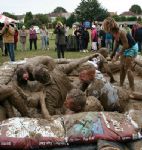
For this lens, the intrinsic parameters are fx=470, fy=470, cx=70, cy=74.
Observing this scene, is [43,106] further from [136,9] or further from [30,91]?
[136,9]

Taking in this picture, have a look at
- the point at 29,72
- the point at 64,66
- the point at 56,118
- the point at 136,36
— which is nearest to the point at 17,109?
the point at 56,118

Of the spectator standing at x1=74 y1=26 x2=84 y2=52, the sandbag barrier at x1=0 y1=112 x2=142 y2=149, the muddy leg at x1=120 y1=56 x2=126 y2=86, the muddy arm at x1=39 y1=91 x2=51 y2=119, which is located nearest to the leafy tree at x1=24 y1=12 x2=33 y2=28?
the spectator standing at x1=74 y1=26 x2=84 y2=52

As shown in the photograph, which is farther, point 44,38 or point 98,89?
point 44,38

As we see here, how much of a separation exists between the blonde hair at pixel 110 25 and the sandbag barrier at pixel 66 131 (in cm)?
350

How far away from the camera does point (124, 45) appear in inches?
358

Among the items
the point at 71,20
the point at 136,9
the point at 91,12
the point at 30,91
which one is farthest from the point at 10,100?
the point at 136,9

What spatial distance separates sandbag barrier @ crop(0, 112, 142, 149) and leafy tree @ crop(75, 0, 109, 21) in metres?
49.9

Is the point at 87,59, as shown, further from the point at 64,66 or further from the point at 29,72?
the point at 29,72

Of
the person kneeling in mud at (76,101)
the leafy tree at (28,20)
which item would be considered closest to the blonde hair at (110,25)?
the person kneeling in mud at (76,101)

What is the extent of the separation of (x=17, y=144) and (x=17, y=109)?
1.17 m

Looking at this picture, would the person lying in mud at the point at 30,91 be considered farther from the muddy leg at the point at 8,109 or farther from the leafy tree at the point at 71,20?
the leafy tree at the point at 71,20

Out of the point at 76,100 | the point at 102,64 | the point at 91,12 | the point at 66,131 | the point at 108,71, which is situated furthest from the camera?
the point at 91,12

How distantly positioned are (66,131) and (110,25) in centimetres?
389

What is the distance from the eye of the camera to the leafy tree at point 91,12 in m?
56.2
